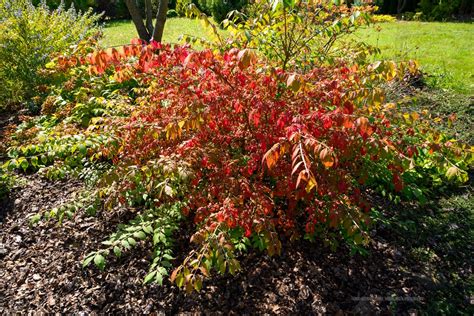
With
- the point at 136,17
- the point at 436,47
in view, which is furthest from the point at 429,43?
the point at 136,17

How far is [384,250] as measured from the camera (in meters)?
3.17

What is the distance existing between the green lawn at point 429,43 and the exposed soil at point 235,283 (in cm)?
318

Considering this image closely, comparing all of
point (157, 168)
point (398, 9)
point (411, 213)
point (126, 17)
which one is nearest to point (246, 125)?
point (157, 168)

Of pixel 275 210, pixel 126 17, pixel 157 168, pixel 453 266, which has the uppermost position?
pixel 126 17

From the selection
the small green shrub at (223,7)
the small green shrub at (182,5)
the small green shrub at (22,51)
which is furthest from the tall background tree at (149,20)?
the small green shrub at (223,7)

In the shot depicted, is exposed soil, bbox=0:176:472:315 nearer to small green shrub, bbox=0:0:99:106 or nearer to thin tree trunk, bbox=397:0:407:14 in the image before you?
small green shrub, bbox=0:0:99:106

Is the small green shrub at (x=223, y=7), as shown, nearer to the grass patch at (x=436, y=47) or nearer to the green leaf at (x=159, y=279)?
the grass patch at (x=436, y=47)

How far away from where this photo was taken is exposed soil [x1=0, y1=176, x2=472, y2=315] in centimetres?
271

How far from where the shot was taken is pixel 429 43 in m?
9.88

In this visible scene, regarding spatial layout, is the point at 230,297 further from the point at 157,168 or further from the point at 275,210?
the point at 157,168

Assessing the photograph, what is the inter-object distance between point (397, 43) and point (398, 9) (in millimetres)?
6684

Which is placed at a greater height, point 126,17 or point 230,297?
point 126,17

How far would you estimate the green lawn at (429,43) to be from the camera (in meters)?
7.18

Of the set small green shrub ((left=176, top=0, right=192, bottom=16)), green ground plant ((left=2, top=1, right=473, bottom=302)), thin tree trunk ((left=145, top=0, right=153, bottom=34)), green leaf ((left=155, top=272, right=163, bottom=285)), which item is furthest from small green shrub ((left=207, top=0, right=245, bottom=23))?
green leaf ((left=155, top=272, right=163, bottom=285))
